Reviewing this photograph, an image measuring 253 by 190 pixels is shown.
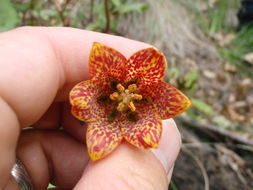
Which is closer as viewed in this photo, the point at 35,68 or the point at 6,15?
the point at 35,68

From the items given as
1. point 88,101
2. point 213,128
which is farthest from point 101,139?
point 213,128

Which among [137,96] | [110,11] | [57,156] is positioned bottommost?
[57,156]

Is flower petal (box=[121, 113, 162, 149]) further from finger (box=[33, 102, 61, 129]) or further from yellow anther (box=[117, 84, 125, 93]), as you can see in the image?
finger (box=[33, 102, 61, 129])

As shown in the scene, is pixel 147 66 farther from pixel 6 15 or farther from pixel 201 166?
pixel 201 166

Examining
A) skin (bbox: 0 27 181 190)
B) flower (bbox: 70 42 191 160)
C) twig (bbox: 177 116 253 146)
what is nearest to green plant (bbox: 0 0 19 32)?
skin (bbox: 0 27 181 190)

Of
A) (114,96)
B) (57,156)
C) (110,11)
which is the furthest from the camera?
(110,11)

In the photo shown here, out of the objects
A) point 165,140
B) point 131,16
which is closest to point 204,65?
point 131,16
